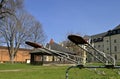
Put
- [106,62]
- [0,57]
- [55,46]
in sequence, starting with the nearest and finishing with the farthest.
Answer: [106,62]
[55,46]
[0,57]

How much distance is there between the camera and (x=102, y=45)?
9575 centimetres

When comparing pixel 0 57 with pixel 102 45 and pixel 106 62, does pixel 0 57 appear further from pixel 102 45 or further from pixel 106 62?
pixel 106 62

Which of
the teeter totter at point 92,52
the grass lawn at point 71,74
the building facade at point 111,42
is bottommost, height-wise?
the grass lawn at point 71,74

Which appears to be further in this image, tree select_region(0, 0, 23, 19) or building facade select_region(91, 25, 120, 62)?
building facade select_region(91, 25, 120, 62)

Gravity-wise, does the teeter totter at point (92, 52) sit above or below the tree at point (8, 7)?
below

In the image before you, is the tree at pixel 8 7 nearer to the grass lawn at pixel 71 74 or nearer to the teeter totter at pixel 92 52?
the grass lawn at pixel 71 74

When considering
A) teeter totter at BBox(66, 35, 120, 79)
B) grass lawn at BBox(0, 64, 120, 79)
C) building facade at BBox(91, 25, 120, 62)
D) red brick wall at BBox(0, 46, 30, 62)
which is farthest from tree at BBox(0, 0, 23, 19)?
building facade at BBox(91, 25, 120, 62)

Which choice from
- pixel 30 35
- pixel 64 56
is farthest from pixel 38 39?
pixel 64 56

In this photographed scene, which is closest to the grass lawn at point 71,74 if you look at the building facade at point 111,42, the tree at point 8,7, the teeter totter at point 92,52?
the teeter totter at point 92,52

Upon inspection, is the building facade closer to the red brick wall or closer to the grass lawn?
the red brick wall

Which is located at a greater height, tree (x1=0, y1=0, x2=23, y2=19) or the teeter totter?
tree (x1=0, y1=0, x2=23, y2=19)

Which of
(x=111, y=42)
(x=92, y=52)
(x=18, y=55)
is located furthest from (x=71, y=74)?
(x=111, y=42)

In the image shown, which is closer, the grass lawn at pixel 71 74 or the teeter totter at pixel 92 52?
the teeter totter at pixel 92 52

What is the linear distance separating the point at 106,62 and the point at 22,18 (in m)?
52.9
